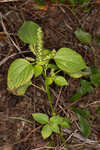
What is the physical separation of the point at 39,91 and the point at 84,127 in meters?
0.45

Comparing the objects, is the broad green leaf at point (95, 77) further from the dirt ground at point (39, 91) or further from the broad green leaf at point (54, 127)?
the broad green leaf at point (54, 127)

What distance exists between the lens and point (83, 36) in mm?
1828

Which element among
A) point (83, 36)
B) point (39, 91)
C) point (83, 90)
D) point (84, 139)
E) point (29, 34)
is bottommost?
point (84, 139)

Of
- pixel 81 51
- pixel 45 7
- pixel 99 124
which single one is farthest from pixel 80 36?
pixel 99 124

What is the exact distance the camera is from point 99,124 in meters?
1.72

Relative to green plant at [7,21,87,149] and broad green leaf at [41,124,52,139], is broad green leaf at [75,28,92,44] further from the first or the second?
broad green leaf at [41,124,52,139]

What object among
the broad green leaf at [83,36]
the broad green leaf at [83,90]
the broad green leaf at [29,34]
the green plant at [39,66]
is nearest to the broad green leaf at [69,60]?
the green plant at [39,66]

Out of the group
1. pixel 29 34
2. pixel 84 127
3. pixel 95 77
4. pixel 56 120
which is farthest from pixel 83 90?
pixel 29 34

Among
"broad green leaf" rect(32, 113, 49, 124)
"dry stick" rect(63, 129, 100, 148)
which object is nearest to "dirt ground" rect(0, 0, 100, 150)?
"dry stick" rect(63, 129, 100, 148)

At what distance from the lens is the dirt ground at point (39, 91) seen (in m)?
1.40

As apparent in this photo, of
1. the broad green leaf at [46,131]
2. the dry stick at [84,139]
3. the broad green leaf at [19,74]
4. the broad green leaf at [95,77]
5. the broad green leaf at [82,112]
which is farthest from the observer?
the broad green leaf at [95,77]

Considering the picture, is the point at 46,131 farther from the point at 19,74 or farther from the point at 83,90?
the point at 83,90

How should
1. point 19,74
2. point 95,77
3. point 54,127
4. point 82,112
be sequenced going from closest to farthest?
point 19,74
point 54,127
point 82,112
point 95,77

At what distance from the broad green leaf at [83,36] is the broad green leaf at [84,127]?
Answer: 0.68m
